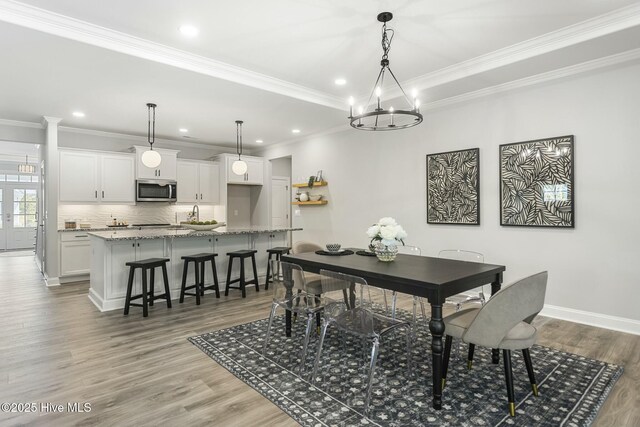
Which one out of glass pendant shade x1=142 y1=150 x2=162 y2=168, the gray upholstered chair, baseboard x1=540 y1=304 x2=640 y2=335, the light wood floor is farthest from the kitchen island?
baseboard x1=540 y1=304 x2=640 y2=335

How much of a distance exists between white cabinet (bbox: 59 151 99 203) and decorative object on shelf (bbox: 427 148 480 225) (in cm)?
587

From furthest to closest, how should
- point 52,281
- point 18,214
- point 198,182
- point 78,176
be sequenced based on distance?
1. point 18,214
2. point 198,182
3. point 78,176
4. point 52,281

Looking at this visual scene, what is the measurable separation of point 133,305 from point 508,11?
15.8 ft

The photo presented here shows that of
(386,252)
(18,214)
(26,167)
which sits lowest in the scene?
(386,252)

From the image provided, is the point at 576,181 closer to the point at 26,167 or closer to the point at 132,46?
the point at 132,46

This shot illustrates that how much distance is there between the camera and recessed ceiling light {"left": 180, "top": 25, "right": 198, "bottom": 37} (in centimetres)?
315

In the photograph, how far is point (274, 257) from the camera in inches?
231

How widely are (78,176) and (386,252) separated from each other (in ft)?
19.4

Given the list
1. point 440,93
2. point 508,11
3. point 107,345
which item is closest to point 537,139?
point 440,93

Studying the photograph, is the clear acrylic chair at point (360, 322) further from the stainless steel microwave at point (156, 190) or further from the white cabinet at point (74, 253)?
the stainless steel microwave at point (156, 190)

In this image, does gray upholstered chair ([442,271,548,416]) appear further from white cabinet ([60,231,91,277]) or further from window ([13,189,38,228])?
window ([13,189,38,228])

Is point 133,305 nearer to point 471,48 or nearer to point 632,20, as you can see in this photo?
point 471,48

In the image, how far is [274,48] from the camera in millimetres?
3594

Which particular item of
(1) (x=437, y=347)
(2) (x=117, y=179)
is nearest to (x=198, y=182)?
(2) (x=117, y=179)
